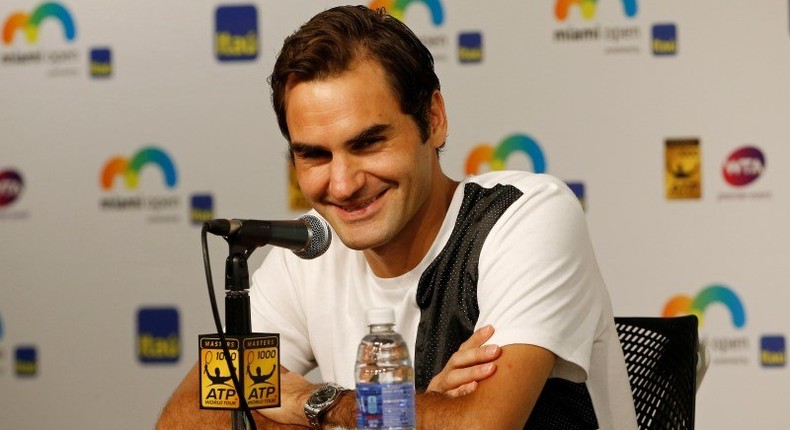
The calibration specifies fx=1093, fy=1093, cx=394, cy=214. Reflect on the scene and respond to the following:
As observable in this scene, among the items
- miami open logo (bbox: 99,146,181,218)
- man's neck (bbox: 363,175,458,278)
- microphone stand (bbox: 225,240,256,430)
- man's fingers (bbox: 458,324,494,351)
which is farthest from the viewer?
miami open logo (bbox: 99,146,181,218)

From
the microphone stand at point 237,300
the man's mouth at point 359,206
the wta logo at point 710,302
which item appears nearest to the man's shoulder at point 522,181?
the man's mouth at point 359,206

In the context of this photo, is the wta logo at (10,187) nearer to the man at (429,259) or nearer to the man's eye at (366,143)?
the man at (429,259)

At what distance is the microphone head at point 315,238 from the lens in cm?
176

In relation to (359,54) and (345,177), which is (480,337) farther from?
(359,54)

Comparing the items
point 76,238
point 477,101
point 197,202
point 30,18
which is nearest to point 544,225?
point 477,101

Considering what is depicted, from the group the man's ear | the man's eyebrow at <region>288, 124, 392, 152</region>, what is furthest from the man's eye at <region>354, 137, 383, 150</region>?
the man's ear

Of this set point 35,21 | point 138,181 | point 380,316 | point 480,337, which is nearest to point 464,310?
point 480,337

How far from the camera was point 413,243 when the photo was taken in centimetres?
227

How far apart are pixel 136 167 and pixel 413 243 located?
1894mm

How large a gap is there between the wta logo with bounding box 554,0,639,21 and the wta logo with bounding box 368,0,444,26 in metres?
0.39

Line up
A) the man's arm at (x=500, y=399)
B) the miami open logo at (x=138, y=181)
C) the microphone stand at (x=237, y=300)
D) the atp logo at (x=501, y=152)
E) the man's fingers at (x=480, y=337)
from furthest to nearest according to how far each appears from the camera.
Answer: the miami open logo at (x=138, y=181), the atp logo at (x=501, y=152), the man's fingers at (x=480, y=337), the man's arm at (x=500, y=399), the microphone stand at (x=237, y=300)

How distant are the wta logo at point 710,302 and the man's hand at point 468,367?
1733mm

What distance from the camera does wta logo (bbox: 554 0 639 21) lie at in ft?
12.0

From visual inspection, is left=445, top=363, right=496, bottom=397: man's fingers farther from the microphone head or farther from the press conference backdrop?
the press conference backdrop
